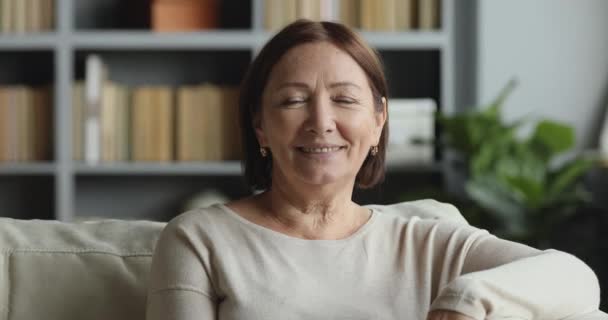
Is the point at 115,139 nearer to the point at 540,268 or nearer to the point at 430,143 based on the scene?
the point at 430,143

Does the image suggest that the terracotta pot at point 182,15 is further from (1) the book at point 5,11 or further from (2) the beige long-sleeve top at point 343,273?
(2) the beige long-sleeve top at point 343,273

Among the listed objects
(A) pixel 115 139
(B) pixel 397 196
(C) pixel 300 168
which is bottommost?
(B) pixel 397 196

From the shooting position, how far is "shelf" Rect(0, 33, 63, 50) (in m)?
3.79

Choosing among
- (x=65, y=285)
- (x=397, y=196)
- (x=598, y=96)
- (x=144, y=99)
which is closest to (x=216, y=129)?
(x=144, y=99)

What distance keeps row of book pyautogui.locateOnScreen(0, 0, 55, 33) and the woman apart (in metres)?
2.43

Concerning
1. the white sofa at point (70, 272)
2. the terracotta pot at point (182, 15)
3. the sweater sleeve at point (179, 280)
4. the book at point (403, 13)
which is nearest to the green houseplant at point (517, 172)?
the book at point (403, 13)

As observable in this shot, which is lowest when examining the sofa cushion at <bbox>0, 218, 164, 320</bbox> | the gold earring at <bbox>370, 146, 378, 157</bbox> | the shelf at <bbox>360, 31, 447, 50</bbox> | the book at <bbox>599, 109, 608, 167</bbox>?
the book at <bbox>599, 109, 608, 167</bbox>

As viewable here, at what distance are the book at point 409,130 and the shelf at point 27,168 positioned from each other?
1.38 m

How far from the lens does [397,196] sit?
405 centimetres

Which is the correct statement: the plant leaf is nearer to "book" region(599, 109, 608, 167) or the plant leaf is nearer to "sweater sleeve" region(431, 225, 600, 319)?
"book" region(599, 109, 608, 167)

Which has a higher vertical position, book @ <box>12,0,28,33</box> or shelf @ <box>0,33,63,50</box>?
book @ <box>12,0,28,33</box>

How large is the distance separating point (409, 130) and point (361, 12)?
52 cm

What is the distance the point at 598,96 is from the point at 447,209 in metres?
2.34


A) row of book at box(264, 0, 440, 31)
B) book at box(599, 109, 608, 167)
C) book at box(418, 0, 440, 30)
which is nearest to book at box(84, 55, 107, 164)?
row of book at box(264, 0, 440, 31)
